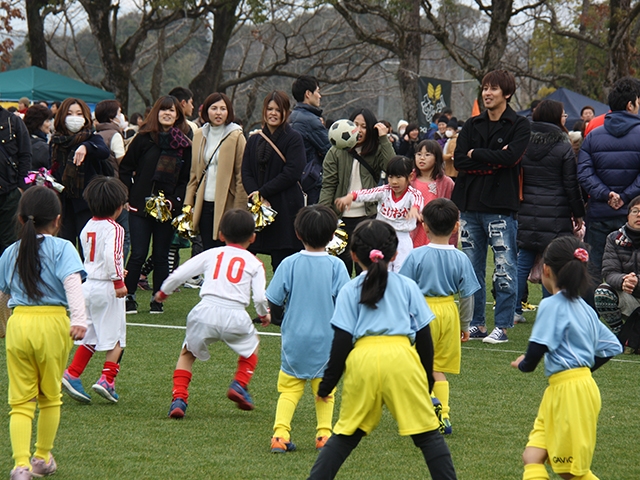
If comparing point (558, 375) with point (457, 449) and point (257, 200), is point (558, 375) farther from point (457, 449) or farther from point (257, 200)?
point (257, 200)

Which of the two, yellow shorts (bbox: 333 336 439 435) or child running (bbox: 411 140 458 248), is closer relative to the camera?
yellow shorts (bbox: 333 336 439 435)

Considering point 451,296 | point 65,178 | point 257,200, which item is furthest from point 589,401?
point 65,178

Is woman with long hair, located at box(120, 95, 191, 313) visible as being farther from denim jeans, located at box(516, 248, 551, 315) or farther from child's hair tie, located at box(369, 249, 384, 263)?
child's hair tie, located at box(369, 249, 384, 263)

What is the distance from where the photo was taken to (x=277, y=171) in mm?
7621

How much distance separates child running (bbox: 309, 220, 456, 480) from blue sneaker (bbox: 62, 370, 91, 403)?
7.44 ft

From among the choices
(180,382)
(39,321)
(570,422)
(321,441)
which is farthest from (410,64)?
(570,422)

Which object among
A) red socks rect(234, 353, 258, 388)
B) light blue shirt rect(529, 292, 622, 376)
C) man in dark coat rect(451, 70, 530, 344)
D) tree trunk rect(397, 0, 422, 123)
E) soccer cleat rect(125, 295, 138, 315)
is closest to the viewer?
light blue shirt rect(529, 292, 622, 376)

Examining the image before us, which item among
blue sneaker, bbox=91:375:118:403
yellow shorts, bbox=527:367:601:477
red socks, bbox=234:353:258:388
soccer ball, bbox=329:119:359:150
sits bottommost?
blue sneaker, bbox=91:375:118:403

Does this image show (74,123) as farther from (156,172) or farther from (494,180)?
(494,180)

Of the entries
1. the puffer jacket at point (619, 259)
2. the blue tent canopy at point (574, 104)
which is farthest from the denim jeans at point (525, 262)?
the blue tent canopy at point (574, 104)

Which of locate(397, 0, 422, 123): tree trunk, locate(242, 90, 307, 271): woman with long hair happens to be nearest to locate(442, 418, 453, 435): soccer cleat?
locate(242, 90, 307, 271): woman with long hair

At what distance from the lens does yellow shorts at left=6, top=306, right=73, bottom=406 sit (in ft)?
13.0

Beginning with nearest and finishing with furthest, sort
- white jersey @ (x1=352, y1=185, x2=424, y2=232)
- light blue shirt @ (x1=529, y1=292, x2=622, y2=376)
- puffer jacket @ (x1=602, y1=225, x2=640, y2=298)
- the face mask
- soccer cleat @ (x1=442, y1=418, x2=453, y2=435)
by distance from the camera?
light blue shirt @ (x1=529, y1=292, x2=622, y2=376), soccer cleat @ (x1=442, y1=418, x2=453, y2=435), puffer jacket @ (x1=602, y1=225, x2=640, y2=298), white jersey @ (x1=352, y1=185, x2=424, y2=232), the face mask

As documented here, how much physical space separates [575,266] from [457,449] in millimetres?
1361
